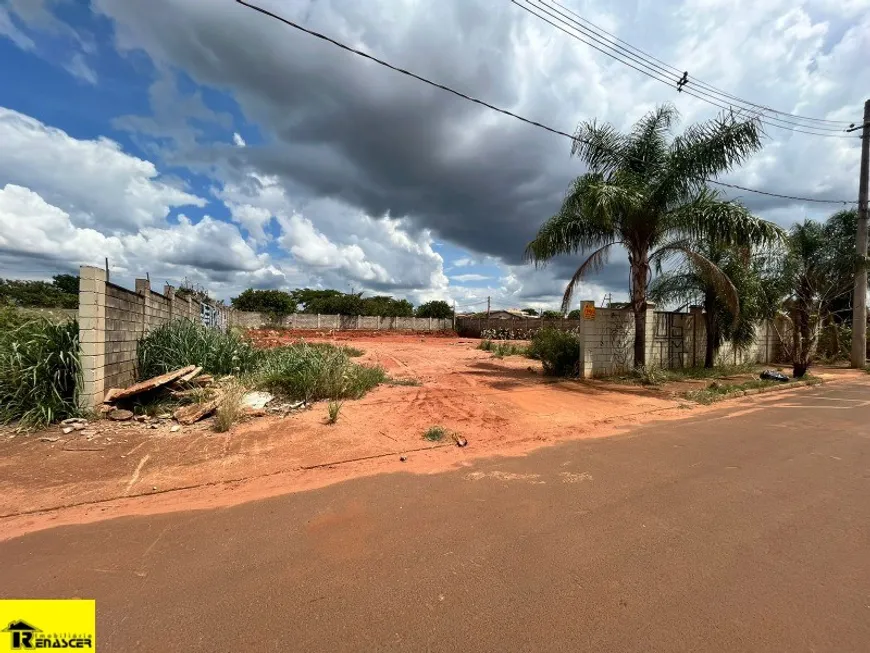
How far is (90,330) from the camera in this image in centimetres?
620

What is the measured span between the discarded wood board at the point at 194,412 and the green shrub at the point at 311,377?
4.29 ft

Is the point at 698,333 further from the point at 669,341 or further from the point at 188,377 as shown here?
the point at 188,377

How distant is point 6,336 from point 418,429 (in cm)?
637

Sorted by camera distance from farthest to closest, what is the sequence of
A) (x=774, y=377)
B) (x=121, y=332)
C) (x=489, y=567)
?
(x=774, y=377), (x=121, y=332), (x=489, y=567)

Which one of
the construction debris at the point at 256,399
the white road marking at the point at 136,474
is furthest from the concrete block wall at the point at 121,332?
the white road marking at the point at 136,474

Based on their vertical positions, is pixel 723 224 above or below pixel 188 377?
above

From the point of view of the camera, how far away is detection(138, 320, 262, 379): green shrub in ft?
26.7

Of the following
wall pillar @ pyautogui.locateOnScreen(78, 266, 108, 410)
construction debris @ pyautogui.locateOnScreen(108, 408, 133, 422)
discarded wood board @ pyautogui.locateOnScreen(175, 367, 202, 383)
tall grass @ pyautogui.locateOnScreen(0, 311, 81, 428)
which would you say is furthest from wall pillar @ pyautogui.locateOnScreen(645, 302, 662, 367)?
tall grass @ pyautogui.locateOnScreen(0, 311, 81, 428)

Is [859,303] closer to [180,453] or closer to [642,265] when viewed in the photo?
[642,265]

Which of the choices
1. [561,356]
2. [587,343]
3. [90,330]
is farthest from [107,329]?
[587,343]

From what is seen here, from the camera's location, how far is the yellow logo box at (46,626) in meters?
1.96

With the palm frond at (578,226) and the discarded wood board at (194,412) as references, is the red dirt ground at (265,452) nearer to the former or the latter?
the discarded wood board at (194,412)

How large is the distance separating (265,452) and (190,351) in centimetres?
446

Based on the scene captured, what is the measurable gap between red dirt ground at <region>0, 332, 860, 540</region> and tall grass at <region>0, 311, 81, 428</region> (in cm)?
55
